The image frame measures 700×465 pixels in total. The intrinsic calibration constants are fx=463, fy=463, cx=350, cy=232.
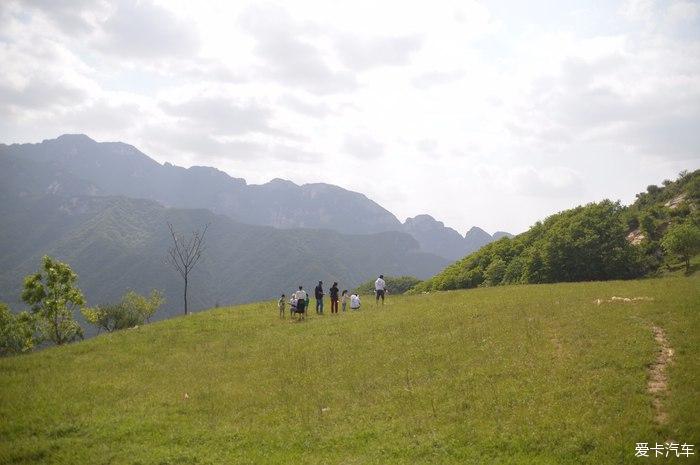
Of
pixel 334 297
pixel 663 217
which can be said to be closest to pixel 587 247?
pixel 663 217

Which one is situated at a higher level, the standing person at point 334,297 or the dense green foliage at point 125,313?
the standing person at point 334,297

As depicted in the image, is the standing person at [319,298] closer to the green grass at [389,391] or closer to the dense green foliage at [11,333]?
the green grass at [389,391]

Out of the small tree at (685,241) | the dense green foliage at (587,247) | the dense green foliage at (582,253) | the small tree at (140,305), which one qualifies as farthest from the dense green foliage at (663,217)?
the small tree at (140,305)

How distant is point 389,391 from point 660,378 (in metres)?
11.7

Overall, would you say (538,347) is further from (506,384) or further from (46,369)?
(46,369)

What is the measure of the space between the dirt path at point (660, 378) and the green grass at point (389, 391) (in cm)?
28

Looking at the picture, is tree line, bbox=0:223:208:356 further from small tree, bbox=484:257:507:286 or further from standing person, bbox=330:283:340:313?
small tree, bbox=484:257:507:286

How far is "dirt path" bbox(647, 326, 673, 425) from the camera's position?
16.9 metres

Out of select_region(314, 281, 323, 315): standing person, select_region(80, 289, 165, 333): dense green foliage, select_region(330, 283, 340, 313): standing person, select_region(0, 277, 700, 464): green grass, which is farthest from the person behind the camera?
select_region(80, 289, 165, 333): dense green foliage

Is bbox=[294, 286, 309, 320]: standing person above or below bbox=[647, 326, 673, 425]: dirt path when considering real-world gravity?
above

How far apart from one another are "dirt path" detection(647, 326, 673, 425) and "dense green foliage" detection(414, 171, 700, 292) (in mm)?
32594

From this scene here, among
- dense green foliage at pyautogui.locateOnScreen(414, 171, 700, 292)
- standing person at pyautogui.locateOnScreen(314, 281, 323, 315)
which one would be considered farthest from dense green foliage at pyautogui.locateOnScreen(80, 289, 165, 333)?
dense green foliage at pyautogui.locateOnScreen(414, 171, 700, 292)

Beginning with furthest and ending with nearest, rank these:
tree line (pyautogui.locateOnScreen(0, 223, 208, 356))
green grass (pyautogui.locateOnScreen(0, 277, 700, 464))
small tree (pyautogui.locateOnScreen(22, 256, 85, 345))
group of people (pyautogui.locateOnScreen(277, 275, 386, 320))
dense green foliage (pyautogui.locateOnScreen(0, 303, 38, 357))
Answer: dense green foliage (pyautogui.locateOnScreen(0, 303, 38, 357))
tree line (pyautogui.locateOnScreen(0, 223, 208, 356))
small tree (pyautogui.locateOnScreen(22, 256, 85, 345))
group of people (pyautogui.locateOnScreen(277, 275, 386, 320))
green grass (pyautogui.locateOnScreen(0, 277, 700, 464))

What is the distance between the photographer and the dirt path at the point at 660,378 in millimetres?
16938
